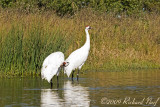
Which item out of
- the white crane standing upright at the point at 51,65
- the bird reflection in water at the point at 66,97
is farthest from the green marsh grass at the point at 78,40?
the bird reflection in water at the point at 66,97

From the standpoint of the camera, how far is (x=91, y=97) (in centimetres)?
1186

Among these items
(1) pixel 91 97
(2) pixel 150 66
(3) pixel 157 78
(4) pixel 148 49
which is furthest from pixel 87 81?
(4) pixel 148 49

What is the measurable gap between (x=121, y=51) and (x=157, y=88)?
8.21 metres

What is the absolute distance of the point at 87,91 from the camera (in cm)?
1298

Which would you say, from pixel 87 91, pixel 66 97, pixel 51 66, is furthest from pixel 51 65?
pixel 66 97

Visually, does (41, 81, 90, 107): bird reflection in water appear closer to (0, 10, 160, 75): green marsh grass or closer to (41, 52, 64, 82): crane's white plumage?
(41, 52, 64, 82): crane's white plumage

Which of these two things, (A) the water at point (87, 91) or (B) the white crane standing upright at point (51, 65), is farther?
(B) the white crane standing upright at point (51, 65)

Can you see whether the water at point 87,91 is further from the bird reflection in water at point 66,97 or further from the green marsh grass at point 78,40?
the green marsh grass at point 78,40

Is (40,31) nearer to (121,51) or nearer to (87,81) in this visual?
(87,81)

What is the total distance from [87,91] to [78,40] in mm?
8409

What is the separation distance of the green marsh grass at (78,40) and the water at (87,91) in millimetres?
1025

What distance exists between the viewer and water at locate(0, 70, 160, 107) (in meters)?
11.0

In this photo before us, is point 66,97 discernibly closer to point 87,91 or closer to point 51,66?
point 87,91

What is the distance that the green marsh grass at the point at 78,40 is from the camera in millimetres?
16859
